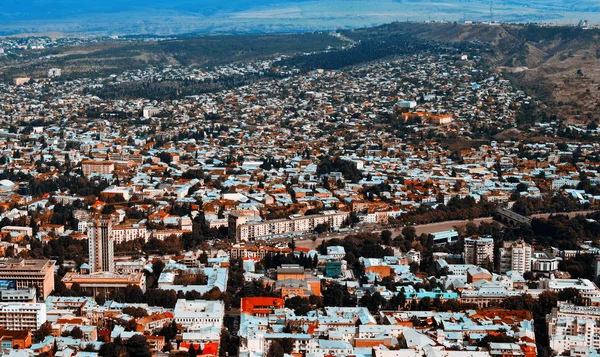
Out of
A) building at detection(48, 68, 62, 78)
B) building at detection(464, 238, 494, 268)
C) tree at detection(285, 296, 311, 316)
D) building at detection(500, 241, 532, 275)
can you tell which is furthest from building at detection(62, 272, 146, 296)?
building at detection(48, 68, 62, 78)

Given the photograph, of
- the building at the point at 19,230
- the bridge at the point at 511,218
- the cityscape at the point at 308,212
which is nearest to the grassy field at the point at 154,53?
the cityscape at the point at 308,212

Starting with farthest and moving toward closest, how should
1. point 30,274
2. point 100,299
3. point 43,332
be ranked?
1. point 30,274
2. point 100,299
3. point 43,332

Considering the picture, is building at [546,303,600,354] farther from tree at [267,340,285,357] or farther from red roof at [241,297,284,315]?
red roof at [241,297,284,315]

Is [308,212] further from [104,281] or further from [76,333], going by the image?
[76,333]

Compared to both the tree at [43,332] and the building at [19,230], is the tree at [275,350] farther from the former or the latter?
the building at [19,230]

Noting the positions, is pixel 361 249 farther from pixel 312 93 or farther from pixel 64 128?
pixel 312 93

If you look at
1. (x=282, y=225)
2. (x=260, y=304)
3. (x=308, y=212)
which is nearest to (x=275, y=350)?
(x=260, y=304)
